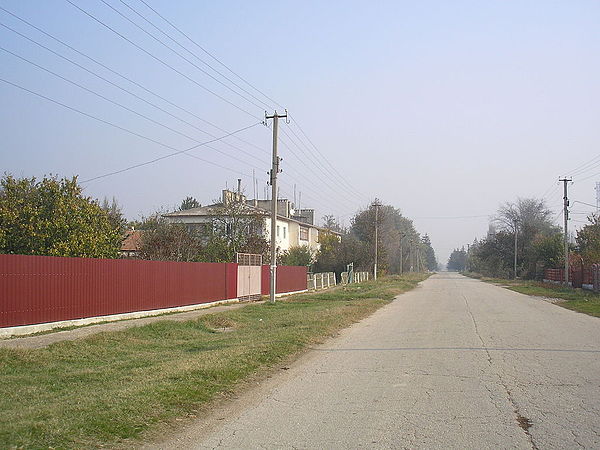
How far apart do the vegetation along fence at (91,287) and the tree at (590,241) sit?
35377mm

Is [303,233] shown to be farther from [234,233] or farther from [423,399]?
[423,399]

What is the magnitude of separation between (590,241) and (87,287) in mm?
49918

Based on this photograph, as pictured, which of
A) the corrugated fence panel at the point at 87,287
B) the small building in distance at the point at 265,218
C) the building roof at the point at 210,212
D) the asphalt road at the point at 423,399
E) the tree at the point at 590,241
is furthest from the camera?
the tree at the point at 590,241

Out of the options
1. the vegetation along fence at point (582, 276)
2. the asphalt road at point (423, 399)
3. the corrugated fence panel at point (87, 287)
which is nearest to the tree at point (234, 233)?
the corrugated fence panel at point (87, 287)

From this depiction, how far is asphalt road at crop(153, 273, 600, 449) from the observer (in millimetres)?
6848

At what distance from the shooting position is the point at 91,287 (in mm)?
18812

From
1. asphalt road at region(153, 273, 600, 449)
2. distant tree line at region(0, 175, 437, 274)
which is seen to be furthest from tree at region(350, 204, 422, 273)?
asphalt road at region(153, 273, 600, 449)

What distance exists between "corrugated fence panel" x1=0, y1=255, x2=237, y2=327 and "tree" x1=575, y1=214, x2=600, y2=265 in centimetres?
3650

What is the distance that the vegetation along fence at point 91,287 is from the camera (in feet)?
50.5

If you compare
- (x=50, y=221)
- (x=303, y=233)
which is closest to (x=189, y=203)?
(x=303, y=233)

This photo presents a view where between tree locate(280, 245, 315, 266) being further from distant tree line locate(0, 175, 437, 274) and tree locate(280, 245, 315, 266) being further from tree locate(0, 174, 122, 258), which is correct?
tree locate(0, 174, 122, 258)

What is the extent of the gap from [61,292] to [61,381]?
7.67m

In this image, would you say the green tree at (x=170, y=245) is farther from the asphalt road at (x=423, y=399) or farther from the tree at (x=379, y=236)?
the tree at (x=379, y=236)

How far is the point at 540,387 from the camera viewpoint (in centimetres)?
975
